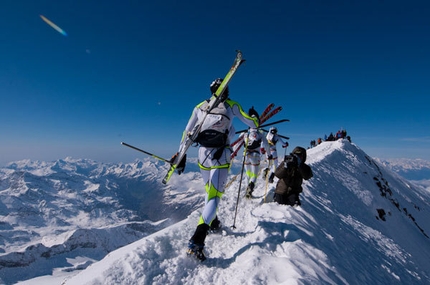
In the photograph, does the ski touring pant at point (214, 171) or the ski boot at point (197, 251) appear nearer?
the ski boot at point (197, 251)

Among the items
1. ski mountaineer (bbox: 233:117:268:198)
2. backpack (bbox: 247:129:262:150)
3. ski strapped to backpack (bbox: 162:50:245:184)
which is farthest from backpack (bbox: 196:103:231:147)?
backpack (bbox: 247:129:262:150)

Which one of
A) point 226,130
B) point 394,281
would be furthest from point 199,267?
point 394,281

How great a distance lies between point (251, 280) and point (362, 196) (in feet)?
57.3

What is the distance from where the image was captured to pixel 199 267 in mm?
4844

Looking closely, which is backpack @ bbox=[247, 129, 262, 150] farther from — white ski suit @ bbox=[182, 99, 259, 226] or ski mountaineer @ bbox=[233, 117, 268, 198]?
white ski suit @ bbox=[182, 99, 259, 226]

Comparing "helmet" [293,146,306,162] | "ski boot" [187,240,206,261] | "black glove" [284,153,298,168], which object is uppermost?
"helmet" [293,146,306,162]

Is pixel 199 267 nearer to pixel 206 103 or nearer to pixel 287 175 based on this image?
pixel 206 103

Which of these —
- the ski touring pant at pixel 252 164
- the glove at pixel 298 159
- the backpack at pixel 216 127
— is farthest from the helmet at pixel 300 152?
the ski touring pant at pixel 252 164

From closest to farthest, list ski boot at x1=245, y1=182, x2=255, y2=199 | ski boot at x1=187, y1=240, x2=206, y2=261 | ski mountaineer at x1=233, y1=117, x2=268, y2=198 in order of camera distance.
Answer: ski boot at x1=187, y1=240, x2=206, y2=261 → ski boot at x1=245, y1=182, x2=255, y2=199 → ski mountaineer at x1=233, y1=117, x2=268, y2=198

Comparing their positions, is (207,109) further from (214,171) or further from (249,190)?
(249,190)

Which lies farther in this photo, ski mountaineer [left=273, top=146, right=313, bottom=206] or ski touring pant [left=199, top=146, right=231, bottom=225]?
ski mountaineer [left=273, top=146, right=313, bottom=206]

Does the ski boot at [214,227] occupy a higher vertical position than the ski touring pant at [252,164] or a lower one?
lower

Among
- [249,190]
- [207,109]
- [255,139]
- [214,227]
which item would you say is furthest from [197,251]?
[255,139]

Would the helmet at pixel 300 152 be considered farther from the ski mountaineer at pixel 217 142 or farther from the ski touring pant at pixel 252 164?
the ski touring pant at pixel 252 164
